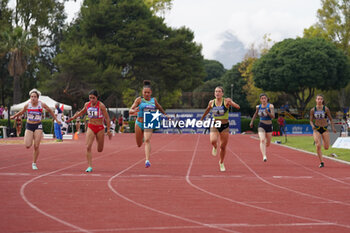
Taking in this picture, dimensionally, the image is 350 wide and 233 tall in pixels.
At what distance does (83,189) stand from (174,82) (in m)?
48.1

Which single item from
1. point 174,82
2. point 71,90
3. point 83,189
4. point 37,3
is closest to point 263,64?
point 174,82

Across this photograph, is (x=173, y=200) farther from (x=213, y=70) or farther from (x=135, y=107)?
(x=213, y=70)

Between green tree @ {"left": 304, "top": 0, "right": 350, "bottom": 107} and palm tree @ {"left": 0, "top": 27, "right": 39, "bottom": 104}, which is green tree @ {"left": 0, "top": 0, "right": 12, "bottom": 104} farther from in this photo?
A: green tree @ {"left": 304, "top": 0, "right": 350, "bottom": 107}

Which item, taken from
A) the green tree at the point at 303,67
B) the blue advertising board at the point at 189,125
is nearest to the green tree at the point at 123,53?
the blue advertising board at the point at 189,125

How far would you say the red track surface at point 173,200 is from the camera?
5953 millimetres

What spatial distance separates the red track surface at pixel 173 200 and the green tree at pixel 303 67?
1883 inches

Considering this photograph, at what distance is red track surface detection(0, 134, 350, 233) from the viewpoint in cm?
595

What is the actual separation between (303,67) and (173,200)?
54218 mm

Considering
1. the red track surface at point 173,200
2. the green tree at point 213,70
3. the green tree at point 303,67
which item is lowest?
the red track surface at point 173,200

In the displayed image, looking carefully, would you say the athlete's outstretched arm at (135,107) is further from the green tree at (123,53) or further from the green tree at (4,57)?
the green tree at (4,57)

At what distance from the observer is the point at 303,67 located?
59188 mm

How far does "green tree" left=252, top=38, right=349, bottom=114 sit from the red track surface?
47.8 meters

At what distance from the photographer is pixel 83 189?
8969mm

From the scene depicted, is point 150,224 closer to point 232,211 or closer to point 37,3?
point 232,211
